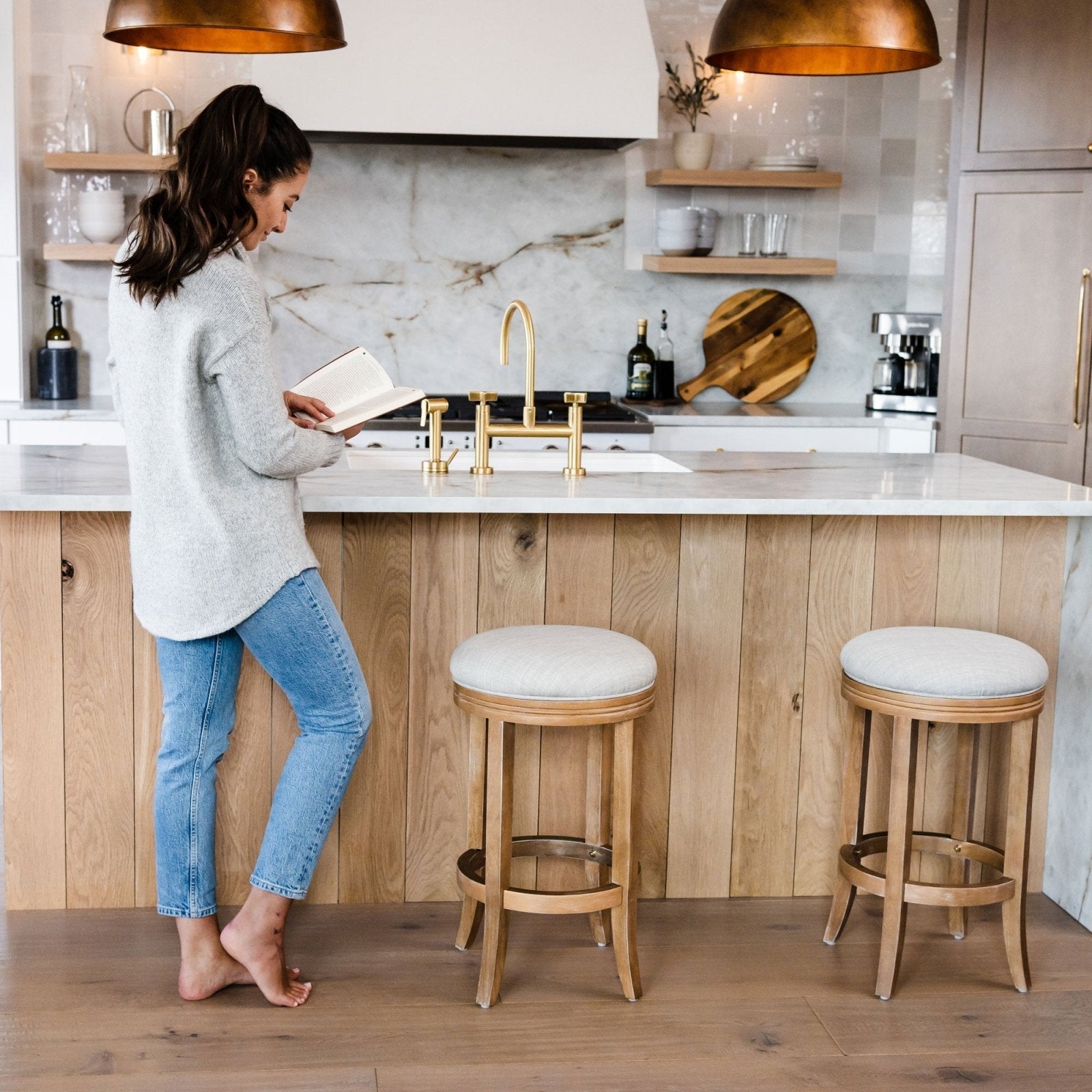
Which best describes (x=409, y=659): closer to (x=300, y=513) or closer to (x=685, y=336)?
(x=300, y=513)

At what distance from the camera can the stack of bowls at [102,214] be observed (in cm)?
447

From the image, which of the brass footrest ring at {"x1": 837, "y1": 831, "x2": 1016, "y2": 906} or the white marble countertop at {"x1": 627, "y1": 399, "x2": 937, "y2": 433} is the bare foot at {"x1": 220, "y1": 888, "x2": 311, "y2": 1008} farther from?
the white marble countertop at {"x1": 627, "y1": 399, "x2": 937, "y2": 433}

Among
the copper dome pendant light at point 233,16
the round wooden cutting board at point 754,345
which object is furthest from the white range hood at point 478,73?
the copper dome pendant light at point 233,16

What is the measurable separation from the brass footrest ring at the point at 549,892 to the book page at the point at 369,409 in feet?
2.79

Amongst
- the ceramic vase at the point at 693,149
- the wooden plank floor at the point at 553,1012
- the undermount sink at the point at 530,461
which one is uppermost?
the ceramic vase at the point at 693,149

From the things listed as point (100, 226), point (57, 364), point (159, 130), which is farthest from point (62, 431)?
point (159, 130)

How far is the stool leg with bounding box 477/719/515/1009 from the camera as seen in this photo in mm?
2281

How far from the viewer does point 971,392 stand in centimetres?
442

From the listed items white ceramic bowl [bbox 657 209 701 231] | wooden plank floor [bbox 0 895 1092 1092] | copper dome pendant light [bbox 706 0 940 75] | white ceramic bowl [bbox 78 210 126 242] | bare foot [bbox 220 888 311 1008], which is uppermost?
copper dome pendant light [bbox 706 0 940 75]

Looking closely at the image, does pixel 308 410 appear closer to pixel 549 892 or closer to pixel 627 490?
pixel 627 490

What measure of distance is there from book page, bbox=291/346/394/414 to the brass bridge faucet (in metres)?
0.40

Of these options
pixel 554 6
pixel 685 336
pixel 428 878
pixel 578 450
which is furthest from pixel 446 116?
pixel 428 878

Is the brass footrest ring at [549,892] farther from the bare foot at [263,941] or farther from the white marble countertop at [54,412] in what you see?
the white marble countertop at [54,412]

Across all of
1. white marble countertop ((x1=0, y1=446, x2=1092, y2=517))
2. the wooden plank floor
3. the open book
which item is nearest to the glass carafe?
white marble countertop ((x1=0, y1=446, x2=1092, y2=517))
